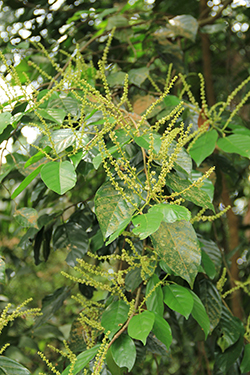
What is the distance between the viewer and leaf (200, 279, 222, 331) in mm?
1057

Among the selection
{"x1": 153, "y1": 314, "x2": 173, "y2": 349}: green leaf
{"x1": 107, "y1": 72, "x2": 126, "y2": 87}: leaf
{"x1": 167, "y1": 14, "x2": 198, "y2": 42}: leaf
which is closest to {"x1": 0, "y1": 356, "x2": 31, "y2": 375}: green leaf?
{"x1": 153, "y1": 314, "x2": 173, "y2": 349}: green leaf

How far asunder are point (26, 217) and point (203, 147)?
21.7 inches

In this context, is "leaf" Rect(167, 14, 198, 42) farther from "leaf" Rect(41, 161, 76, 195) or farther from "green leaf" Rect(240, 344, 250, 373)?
"green leaf" Rect(240, 344, 250, 373)

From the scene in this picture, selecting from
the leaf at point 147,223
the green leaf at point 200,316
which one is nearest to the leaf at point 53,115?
the leaf at point 147,223

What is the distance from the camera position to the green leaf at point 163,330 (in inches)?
31.8

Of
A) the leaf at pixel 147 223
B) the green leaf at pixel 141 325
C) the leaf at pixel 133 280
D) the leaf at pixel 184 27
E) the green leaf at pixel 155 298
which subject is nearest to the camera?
the leaf at pixel 147 223

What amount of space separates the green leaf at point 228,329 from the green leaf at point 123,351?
443mm

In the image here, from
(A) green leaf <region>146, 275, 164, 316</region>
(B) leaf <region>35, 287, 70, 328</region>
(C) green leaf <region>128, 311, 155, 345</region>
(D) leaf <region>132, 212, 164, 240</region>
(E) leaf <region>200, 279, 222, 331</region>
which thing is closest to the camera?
(D) leaf <region>132, 212, 164, 240</region>

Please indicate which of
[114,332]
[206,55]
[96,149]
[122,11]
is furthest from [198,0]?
[114,332]

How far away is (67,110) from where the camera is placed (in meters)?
1.03

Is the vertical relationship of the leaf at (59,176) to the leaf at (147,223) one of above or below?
above

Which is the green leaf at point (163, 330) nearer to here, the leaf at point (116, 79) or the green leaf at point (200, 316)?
the green leaf at point (200, 316)

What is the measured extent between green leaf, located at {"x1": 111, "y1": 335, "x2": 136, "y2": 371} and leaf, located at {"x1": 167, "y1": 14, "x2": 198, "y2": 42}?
43.5 inches

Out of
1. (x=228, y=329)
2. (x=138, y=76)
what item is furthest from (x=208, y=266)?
(x=138, y=76)
